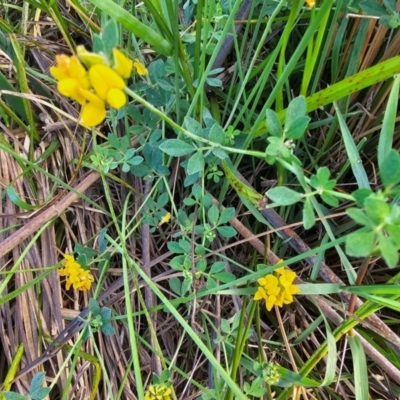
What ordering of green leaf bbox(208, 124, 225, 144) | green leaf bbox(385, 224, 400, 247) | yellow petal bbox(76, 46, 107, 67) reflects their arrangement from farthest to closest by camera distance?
1. green leaf bbox(208, 124, 225, 144)
2. green leaf bbox(385, 224, 400, 247)
3. yellow petal bbox(76, 46, 107, 67)

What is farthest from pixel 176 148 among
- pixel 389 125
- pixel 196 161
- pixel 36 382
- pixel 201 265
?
pixel 36 382

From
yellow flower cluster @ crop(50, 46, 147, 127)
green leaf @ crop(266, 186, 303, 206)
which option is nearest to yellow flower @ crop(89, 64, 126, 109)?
yellow flower cluster @ crop(50, 46, 147, 127)

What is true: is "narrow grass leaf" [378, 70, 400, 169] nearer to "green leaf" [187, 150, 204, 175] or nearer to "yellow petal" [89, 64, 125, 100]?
"green leaf" [187, 150, 204, 175]

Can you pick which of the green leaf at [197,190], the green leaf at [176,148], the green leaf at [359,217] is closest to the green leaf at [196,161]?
the green leaf at [176,148]

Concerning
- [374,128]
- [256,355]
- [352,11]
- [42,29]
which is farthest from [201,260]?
[42,29]

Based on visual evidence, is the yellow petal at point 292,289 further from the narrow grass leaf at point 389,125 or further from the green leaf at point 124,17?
the green leaf at point 124,17

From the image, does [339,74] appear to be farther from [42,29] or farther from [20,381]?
[20,381]

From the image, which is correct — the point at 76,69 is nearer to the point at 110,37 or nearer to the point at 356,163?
the point at 110,37
